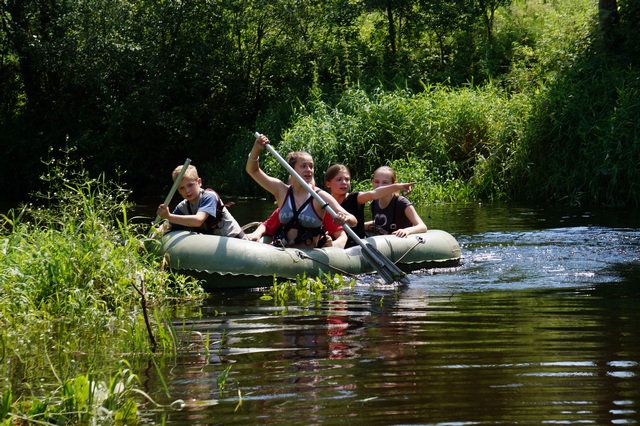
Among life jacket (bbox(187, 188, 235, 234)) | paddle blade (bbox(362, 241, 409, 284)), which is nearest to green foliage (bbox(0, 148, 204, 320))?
life jacket (bbox(187, 188, 235, 234))

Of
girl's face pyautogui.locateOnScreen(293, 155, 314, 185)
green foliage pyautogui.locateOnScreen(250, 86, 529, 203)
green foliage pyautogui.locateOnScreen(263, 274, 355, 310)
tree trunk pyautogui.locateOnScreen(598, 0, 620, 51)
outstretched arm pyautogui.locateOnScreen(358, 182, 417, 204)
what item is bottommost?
green foliage pyautogui.locateOnScreen(263, 274, 355, 310)

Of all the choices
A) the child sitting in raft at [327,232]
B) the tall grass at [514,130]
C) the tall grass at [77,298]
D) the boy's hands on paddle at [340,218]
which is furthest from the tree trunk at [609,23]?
the tall grass at [77,298]

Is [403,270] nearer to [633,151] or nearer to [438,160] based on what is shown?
[633,151]

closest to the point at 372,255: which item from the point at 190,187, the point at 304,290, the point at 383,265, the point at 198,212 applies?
the point at 383,265

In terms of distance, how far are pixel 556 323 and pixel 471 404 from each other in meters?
1.89

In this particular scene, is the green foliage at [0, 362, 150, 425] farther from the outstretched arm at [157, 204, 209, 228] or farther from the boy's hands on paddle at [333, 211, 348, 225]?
the boy's hands on paddle at [333, 211, 348, 225]

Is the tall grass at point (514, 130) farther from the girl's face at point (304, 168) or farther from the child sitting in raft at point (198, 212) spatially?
the child sitting in raft at point (198, 212)

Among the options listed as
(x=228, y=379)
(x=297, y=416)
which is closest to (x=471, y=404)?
(x=297, y=416)

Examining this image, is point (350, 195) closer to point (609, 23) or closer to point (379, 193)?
point (379, 193)

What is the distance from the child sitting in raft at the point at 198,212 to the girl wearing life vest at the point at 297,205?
39 centimetres

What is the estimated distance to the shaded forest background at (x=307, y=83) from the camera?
48.9 feet

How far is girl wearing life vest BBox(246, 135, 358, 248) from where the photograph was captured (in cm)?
757

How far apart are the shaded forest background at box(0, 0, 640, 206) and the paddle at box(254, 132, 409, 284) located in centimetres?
667

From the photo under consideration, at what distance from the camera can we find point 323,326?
5398 millimetres
